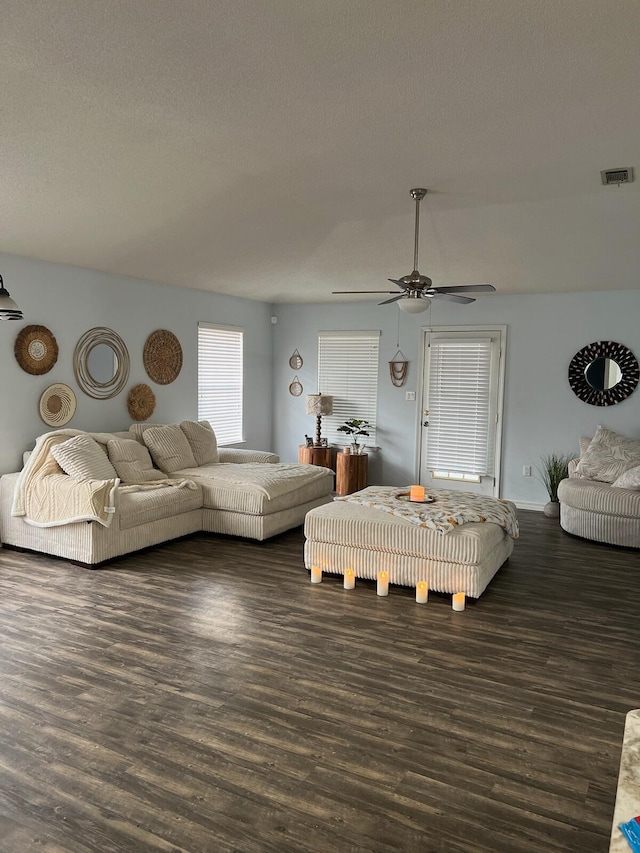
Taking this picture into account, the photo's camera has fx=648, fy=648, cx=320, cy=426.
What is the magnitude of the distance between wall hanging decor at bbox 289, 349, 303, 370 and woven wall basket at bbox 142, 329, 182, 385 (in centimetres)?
191

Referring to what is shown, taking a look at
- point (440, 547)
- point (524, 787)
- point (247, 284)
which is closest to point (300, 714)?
point (524, 787)

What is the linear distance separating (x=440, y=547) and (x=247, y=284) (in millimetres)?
4169

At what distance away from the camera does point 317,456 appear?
7.88m

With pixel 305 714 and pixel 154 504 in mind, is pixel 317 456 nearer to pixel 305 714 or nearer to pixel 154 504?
pixel 154 504

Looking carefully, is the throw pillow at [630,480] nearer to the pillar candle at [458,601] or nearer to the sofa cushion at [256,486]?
the pillar candle at [458,601]

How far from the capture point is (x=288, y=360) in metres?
8.64

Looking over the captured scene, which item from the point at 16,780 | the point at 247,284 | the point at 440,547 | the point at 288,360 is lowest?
the point at 16,780

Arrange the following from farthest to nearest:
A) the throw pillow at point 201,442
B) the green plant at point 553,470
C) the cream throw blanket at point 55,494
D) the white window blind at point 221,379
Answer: the white window blind at point 221,379 → the green plant at point 553,470 → the throw pillow at point 201,442 → the cream throw blanket at point 55,494

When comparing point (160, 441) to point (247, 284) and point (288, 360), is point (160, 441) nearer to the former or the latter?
point (247, 284)

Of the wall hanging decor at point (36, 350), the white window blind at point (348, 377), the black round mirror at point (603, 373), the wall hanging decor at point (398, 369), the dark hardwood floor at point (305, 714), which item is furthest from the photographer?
the white window blind at point (348, 377)

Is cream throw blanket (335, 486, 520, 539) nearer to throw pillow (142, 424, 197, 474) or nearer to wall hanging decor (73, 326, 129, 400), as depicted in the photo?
throw pillow (142, 424, 197, 474)

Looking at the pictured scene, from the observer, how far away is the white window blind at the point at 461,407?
7.41 m

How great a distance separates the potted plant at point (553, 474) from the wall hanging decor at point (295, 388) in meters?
3.18

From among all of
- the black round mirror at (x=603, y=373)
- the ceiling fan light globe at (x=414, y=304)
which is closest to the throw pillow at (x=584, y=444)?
the black round mirror at (x=603, y=373)
